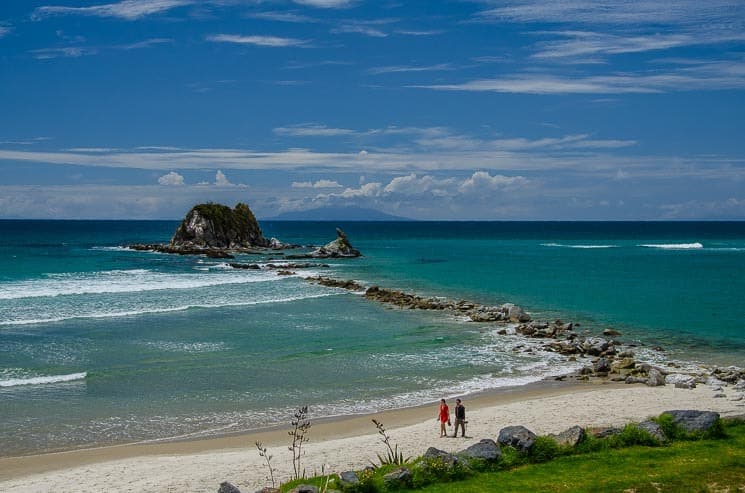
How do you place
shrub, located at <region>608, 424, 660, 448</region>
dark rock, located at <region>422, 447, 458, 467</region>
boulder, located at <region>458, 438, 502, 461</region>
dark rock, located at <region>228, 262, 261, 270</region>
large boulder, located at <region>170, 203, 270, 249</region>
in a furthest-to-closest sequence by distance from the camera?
large boulder, located at <region>170, 203, 270, 249</region>
dark rock, located at <region>228, 262, 261, 270</region>
shrub, located at <region>608, 424, 660, 448</region>
boulder, located at <region>458, 438, 502, 461</region>
dark rock, located at <region>422, 447, 458, 467</region>

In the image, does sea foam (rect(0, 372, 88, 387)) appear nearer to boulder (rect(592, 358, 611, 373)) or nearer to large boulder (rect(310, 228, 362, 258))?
boulder (rect(592, 358, 611, 373))

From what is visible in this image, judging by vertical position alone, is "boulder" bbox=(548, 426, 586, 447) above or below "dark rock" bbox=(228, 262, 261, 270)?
below

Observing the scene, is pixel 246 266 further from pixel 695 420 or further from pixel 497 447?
pixel 695 420

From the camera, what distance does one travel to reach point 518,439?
15.9 m

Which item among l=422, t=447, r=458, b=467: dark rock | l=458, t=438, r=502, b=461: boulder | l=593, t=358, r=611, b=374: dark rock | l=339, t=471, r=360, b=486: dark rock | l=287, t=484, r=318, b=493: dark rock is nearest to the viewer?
l=287, t=484, r=318, b=493: dark rock

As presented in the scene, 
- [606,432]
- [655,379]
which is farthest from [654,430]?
[655,379]

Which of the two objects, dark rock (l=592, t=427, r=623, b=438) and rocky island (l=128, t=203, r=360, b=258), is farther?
rocky island (l=128, t=203, r=360, b=258)

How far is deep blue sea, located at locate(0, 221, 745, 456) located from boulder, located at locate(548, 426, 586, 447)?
868 centimetres

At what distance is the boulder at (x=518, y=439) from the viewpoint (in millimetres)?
15727

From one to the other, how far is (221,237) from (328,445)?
296 ft

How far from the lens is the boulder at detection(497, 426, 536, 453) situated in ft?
51.6

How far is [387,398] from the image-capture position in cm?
2511

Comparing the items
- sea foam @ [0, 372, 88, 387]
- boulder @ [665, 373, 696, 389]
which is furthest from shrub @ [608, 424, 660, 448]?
sea foam @ [0, 372, 88, 387]

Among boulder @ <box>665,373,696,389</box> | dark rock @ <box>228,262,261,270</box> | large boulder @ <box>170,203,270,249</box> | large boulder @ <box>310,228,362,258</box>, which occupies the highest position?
large boulder @ <box>170,203,270,249</box>
